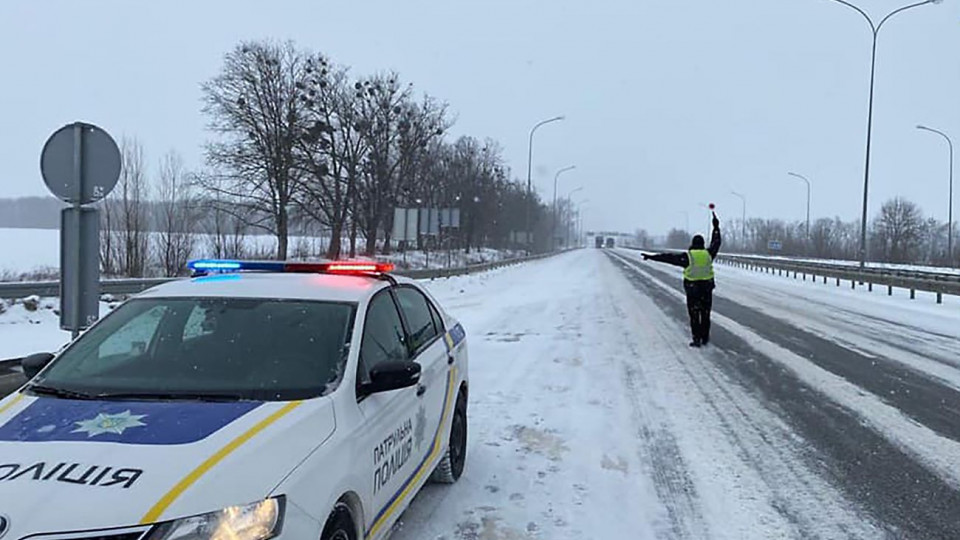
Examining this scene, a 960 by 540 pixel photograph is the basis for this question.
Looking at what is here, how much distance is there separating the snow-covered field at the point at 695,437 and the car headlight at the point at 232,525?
1925 mm

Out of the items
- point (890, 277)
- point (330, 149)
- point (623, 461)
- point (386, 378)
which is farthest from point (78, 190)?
point (330, 149)

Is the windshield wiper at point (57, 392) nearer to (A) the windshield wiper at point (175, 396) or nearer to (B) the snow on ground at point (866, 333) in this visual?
(A) the windshield wiper at point (175, 396)

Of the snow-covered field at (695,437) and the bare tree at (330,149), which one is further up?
the bare tree at (330,149)

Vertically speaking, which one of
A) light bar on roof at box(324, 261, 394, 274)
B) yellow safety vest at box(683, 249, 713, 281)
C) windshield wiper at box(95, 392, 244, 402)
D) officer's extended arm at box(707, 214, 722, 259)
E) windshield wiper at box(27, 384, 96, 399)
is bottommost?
windshield wiper at box(27, 384, 96, 399)

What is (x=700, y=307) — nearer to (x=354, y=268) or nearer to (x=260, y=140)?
(x=354, y=268)

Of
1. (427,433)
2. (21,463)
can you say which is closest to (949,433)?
(427,433)

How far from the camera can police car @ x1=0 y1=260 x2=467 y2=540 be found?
242cm

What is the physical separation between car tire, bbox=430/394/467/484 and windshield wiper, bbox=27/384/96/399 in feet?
8.01

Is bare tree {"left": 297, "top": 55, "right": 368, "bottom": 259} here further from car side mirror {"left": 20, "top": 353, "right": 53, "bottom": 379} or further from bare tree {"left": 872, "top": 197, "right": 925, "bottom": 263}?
bare tree {"left": 872, "top": 197, "right": 925, "bottom": 263}

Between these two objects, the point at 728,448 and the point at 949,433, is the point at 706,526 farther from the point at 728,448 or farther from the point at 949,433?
the point at 949,433

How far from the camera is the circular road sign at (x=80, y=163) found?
6414 millimetres

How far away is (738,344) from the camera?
13.1 metres

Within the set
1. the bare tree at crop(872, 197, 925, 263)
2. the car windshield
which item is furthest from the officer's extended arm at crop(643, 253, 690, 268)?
the bare tree at crop(872, 197, 925, 263)

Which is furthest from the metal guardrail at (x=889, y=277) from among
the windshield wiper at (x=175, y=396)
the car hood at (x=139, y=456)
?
the car hood at (x=139, y=456)
